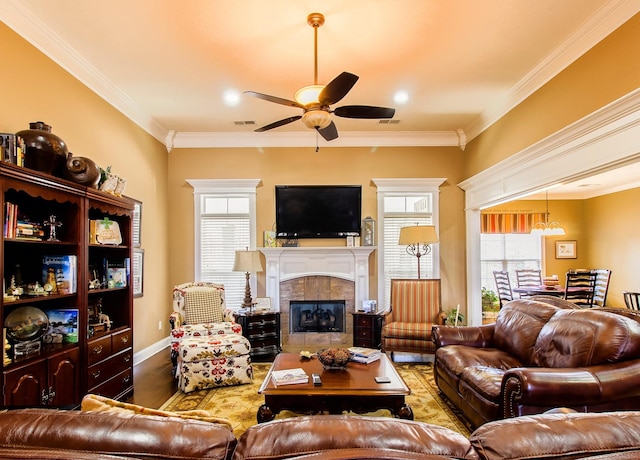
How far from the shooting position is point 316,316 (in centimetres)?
598

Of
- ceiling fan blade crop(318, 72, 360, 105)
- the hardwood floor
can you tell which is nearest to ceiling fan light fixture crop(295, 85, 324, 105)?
ceiling fan blade crop(318, 72, 360, 105)

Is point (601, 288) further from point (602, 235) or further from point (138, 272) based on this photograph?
point (138, 272)

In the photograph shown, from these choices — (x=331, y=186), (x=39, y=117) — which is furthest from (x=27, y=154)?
(x=331, y=186)

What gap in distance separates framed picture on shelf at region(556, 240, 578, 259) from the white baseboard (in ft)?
28.1

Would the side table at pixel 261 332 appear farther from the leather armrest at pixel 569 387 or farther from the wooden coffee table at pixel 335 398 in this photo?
the leather armrest at pixel 569 387

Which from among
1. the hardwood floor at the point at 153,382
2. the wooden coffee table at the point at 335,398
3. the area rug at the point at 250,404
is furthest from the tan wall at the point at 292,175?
the wooden coffee table at the point at 335,398

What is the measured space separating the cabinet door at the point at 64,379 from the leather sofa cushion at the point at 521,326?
12.0 ft

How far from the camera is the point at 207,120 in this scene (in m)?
5.47

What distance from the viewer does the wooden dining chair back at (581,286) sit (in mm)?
6699

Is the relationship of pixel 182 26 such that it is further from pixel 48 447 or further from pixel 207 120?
pixel 48 447

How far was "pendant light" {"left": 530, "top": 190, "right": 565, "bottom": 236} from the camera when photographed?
8.00 m

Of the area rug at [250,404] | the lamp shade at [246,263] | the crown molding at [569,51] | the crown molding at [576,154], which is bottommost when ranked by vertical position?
the area rug at [250,404]

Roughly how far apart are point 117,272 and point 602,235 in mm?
9558

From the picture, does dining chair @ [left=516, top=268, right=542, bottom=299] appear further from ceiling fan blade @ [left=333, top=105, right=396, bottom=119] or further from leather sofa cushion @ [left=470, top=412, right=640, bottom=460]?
leather sofa cushion @ [left=470, top=412, right=640, bottom=460]
